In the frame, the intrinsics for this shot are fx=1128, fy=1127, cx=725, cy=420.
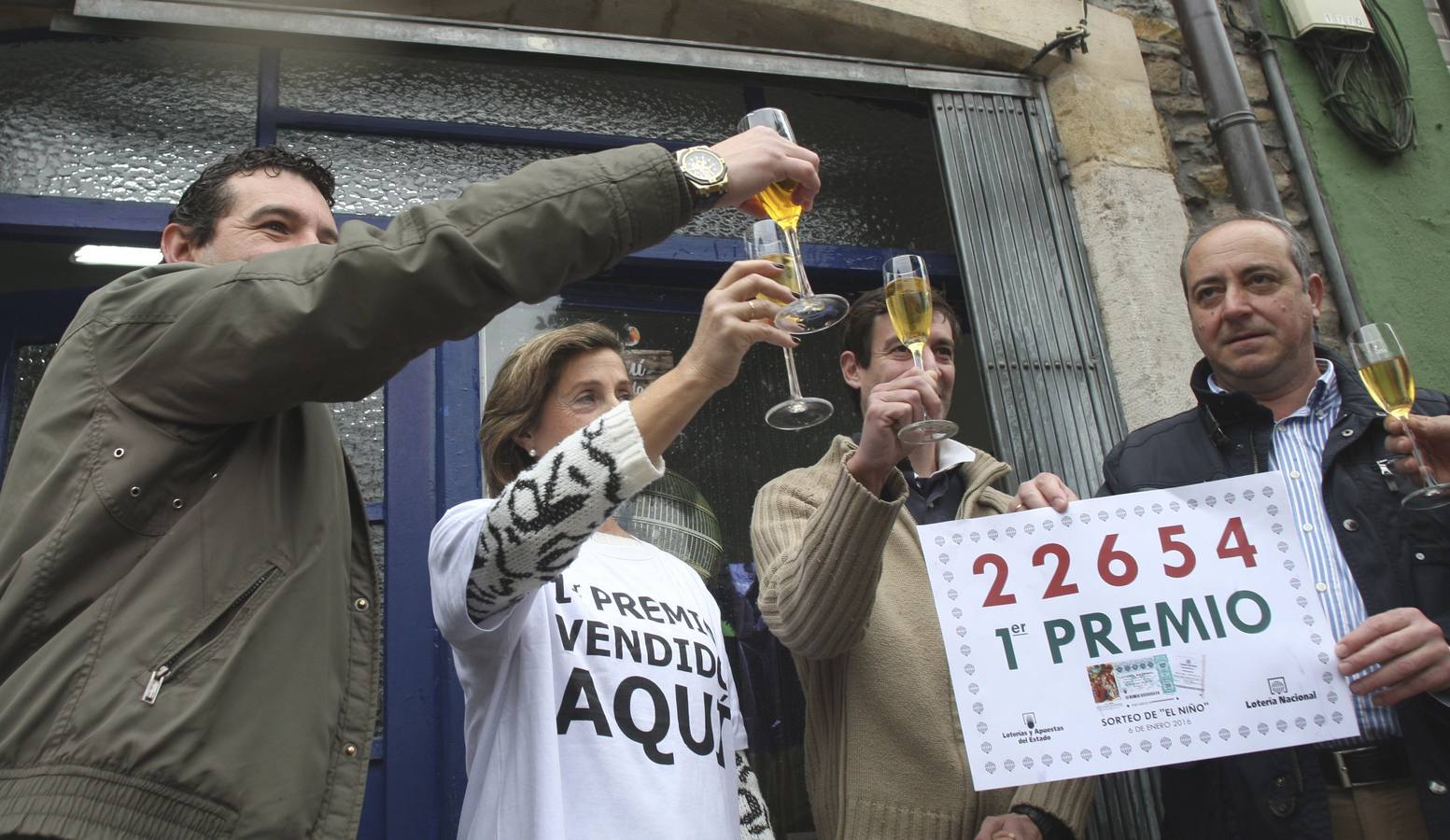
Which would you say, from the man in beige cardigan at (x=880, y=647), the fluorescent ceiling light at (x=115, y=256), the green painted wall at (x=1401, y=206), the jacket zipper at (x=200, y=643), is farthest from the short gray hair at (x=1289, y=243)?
the fluorescent ceiling light at (x=115, y=256)

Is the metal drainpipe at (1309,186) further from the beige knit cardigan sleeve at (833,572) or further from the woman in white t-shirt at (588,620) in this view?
the woman in white t-shirt at (588,620)

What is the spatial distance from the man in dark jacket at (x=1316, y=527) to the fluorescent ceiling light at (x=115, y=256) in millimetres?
2874

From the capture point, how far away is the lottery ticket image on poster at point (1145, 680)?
2.04 m

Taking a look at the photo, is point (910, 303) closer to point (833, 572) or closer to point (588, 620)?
point (833, 572)

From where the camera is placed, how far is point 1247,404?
2396mm

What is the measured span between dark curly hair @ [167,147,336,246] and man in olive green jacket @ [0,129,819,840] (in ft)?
1.05

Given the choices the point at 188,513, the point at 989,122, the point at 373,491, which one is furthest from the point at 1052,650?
the point at 989,122

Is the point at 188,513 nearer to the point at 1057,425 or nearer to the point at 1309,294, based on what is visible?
the point at 1309,294

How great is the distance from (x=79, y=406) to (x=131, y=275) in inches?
8.0

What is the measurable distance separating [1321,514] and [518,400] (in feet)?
5.49

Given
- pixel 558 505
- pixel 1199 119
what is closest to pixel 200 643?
pixel 558 505

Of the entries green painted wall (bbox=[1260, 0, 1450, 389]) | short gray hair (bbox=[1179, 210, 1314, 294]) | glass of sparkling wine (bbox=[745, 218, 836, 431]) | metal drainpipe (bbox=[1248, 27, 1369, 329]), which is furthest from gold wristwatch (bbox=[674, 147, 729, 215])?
green painted wall (bbox=[1260, 0, 1450, 389])

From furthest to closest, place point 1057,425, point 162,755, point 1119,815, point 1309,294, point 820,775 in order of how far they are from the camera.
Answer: point 1057,425 → point 1119,815 → point 1309,294 → point 820,775 → point 162,755

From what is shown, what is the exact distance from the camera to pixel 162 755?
1229mm
